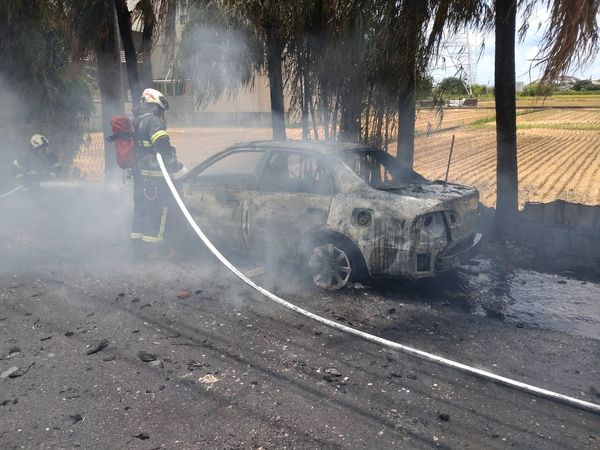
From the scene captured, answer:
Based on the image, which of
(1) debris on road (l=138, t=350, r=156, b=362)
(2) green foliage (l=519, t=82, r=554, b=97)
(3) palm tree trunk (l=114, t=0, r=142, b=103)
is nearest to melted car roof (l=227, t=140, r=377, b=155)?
(2) green foliage (l=519, t=82, r=554, b=97)

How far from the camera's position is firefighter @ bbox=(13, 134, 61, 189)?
343 inches

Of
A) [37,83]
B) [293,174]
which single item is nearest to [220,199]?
[293,174]

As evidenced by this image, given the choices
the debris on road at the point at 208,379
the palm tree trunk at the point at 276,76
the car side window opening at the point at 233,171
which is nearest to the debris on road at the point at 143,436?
the debris on road at the point at 208,379

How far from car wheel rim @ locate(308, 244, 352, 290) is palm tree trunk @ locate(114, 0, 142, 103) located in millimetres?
6410

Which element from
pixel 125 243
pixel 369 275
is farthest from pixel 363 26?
pixel 125 243

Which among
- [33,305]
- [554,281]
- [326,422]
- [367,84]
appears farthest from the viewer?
[367,84]

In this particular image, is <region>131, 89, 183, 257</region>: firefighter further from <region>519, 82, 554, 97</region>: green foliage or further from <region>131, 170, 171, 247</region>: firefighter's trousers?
<region>519, 82, 554, 97</region>: green foliage

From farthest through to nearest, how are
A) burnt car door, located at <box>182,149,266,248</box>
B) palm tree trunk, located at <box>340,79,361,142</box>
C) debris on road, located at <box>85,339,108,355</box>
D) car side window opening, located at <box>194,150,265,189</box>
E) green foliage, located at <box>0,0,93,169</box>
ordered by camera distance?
green foliage, located at <box>0,0,93,169</box> → palm tree trunk, located at <box>340,79,361,142</box> → car side window opening, located at <box>194,150,265,189</box> → burnt car door, located at <box>182,149,266,248</box> → debris on road, located at <box>85,339,108,355</box>

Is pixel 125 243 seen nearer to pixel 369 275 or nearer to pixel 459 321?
pixel 369 275

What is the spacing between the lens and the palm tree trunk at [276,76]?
7.95 meters

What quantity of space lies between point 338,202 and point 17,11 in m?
8.26

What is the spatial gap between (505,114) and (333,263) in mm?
3455

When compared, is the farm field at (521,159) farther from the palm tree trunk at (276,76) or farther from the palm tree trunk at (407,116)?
the palm tree trunk at (276,76)

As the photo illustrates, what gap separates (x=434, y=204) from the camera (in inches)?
185
